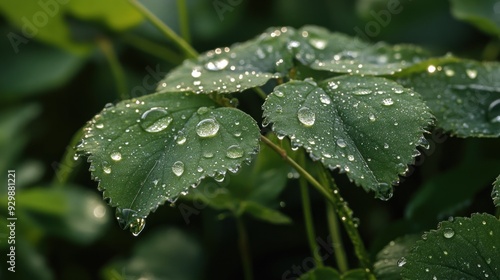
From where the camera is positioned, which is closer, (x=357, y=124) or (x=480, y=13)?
(x=357, y=124)

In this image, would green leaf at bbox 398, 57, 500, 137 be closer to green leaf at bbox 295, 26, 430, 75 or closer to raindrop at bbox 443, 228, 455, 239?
green leaf at bbox 295, 26, 430, 75

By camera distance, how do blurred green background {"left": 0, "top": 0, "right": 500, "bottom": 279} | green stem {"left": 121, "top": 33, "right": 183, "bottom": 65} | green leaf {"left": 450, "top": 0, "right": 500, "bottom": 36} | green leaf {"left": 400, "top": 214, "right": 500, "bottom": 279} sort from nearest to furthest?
1. green leaf {"left": 400, "top": 214, "right": 500, "bottom": 279}
2. green leaf {"left": 450, "top": 0, "right": 500, "bottom": 36}
3. blurred green background {"left": 0, "top": 0, "right": 500, "bottom": 279}
4. green stem {"left": 121, "top": 33, "right": 183, "bottom": 65}

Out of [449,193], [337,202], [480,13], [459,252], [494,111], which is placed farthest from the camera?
[480,13]

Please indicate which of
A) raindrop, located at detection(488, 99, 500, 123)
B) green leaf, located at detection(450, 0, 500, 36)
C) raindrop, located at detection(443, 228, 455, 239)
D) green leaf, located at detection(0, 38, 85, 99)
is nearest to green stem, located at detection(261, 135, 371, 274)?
raindrop, located at detection(443, 228, 455, 239)

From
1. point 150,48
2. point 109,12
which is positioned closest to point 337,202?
point 109,12

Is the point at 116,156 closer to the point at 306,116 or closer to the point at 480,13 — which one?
the point at 306,116
